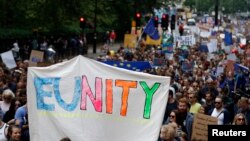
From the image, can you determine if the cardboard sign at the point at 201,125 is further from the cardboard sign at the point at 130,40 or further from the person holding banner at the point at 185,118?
the cardboard sign at the point at 130,40

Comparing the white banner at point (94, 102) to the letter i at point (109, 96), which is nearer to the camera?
the white banner at point (94, 102)

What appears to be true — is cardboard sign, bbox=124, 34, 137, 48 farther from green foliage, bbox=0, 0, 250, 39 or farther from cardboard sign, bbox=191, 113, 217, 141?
cardboard sign, bbox=191, 113, 217, 141

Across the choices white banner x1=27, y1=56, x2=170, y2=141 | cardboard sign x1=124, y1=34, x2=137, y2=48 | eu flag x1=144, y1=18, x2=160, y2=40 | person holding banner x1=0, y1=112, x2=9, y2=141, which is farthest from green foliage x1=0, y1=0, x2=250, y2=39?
white banner x1=27, y1=56, x2=170, y2=141

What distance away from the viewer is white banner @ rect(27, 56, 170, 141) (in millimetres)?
9164

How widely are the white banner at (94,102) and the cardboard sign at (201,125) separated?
120 centimetres

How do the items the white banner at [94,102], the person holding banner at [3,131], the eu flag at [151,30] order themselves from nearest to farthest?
1. the white banner at [94,102]
2. the person holding banner at [3,131]
3. the eu flag at [151,30]

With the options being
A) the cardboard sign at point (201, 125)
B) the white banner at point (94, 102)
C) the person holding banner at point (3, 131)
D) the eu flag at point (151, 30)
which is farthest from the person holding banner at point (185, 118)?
the eu flag at point (151, 30)

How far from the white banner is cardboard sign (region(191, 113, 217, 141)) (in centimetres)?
120

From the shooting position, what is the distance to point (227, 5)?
130 metres

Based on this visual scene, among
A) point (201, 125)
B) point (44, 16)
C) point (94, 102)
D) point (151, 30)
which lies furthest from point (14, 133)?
point (44, 16)

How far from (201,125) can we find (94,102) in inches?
66.2

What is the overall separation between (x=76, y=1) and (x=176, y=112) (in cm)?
3084

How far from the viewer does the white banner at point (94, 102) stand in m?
9.16

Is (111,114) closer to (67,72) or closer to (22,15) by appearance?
(67,72)
